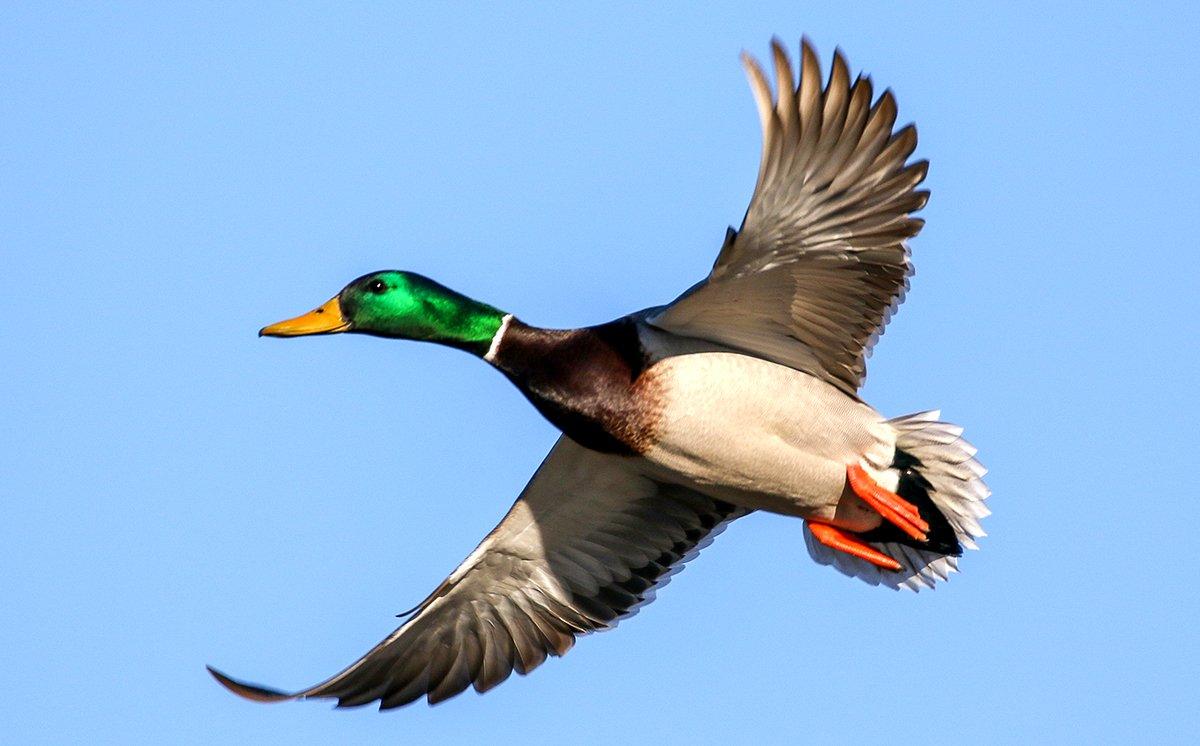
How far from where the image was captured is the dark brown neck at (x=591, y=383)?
7.83 m

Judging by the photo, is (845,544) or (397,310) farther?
(845,544)

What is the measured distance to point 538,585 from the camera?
30.8ft

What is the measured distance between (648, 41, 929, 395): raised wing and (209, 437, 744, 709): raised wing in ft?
3.98

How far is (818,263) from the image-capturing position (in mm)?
7984

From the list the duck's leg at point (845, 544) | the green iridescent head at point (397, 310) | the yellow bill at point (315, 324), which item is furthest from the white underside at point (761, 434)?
the yellow bill at point (315, 324)

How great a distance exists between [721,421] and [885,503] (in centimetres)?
98

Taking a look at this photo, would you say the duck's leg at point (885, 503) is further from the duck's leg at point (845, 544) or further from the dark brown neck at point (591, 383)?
the dark brown neck at point (591, 383)

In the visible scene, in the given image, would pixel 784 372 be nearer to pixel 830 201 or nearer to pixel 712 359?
pixel 712 359

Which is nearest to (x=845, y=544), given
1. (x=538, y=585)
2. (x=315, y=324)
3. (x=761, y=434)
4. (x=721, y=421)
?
(x=761, y=434)

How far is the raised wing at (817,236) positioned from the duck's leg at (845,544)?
77cm

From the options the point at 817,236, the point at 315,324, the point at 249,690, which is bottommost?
the point at 249,690

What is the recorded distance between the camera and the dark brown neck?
7832 millimetres

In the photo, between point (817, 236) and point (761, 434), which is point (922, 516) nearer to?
point (761, 434)

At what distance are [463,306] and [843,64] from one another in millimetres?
2075
